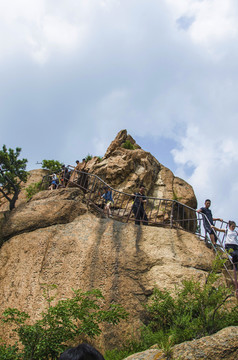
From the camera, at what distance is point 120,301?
838 centimetres

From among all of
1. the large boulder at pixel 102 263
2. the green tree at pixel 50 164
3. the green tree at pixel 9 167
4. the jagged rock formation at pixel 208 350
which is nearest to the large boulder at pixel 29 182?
the green tree at pixel 50 164

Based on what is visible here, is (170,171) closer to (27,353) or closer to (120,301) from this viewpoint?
(120,301)

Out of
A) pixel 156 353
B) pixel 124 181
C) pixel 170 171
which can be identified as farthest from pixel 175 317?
pixel 170 171

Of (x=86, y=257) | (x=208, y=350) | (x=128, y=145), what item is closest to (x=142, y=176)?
(x=128, y=145)

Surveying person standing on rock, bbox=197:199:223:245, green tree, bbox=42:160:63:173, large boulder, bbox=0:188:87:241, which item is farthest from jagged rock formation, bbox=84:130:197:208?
large boulder, bbox=0:188:87:241

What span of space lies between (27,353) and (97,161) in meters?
15.8

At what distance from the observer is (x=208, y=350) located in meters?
5.25

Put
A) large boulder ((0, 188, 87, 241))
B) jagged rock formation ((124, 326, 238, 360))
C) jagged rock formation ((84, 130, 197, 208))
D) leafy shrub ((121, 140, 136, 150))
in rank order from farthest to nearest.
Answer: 1. leafy shrub ((121, 140, 136, 150))
2. jagged rock formation ((84, 130, 197, 208))
3. large boulder ((0, 188, 87, 241))
4. jagged rock formation ((124, 326, 238, 360))

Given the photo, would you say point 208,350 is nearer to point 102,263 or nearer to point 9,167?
point 102,263

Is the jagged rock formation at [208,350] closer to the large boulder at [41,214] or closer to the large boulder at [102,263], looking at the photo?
the large boulder at [102,263]

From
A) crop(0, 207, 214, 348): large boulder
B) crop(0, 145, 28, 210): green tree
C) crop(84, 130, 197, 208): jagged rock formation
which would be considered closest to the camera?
crop(0, 207, 214, 348): large boulder

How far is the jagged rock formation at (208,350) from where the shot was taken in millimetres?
5188

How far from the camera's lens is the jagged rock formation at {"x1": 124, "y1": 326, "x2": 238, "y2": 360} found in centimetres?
519

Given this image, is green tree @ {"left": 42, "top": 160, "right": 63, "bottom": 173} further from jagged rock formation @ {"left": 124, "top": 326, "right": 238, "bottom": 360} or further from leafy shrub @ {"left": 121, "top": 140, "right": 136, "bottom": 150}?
jagged rock formation @ {"left": 124, "top": 326, "right": 238, "bottom": 360}
